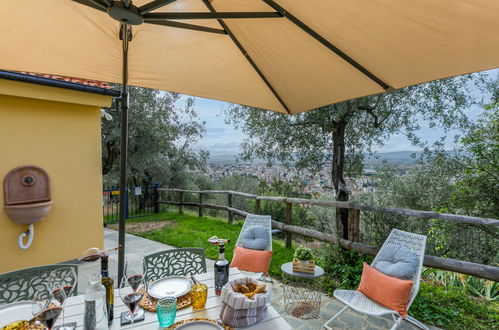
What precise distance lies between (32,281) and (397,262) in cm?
312

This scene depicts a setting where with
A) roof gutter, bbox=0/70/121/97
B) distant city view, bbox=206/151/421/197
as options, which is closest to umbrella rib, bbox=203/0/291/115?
roof gutter, bbox=0/70/121/97

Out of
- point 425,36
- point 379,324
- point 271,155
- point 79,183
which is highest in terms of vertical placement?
point 425,36

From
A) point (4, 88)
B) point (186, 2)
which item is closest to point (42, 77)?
point (4, 88)

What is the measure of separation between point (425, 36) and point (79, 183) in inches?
173

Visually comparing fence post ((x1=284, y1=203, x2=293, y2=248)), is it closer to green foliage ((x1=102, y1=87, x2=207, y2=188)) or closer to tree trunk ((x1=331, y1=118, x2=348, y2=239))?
tree trunk ((x1=331, y1=118, x2=348, y2=239))

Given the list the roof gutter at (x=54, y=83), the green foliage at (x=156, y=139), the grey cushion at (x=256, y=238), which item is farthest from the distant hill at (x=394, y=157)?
the green foliage at (x=156, y=139)

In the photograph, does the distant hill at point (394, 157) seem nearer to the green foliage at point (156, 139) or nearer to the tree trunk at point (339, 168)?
the tree trunk at point (339, 168)

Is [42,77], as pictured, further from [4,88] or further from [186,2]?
[186,2]

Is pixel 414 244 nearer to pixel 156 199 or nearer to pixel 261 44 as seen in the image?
pixel 261 44

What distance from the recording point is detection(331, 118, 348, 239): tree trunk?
4.66m

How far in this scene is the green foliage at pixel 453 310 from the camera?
2.78m

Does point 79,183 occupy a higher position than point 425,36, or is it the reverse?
point 425,36

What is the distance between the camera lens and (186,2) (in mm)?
1698

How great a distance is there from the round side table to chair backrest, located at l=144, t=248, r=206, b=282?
1.10 metres
